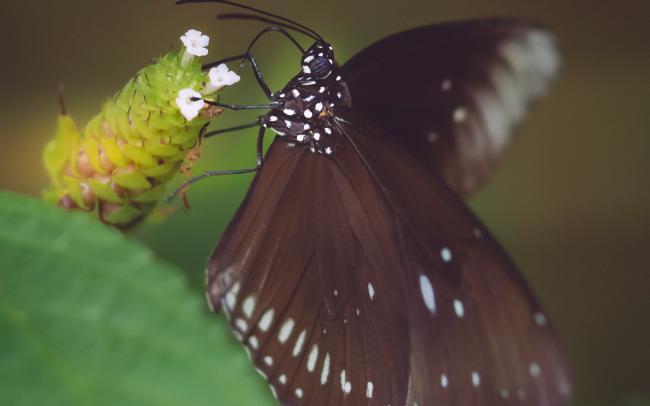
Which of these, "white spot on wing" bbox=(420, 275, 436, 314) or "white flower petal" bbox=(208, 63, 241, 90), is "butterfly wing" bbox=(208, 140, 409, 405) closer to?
"white spot on wing" bbox=(420, 275, 436, 314)

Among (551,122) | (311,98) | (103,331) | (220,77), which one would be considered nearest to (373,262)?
(311,98)

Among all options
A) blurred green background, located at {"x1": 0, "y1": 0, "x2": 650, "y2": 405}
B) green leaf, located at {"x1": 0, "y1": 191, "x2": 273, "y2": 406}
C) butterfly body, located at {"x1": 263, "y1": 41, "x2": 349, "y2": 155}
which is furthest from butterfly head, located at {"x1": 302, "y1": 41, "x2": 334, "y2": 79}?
blurred green background, located at {"x1": 0, "y1": 0, "x2": 650, "y2": 405}

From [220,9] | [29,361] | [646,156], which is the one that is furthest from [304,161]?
[646,156]

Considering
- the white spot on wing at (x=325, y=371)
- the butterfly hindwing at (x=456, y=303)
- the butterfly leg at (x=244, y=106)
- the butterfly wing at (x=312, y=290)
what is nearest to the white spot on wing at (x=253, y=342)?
the butterfly wing at (x=312, y=290)

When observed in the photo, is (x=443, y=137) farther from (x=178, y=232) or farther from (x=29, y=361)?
(x=29, y=361)

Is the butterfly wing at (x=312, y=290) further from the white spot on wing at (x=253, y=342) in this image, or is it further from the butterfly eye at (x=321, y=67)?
the butterfly eye at (x=321, y=67)

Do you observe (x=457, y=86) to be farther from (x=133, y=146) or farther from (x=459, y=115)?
(x=133, y=146)
